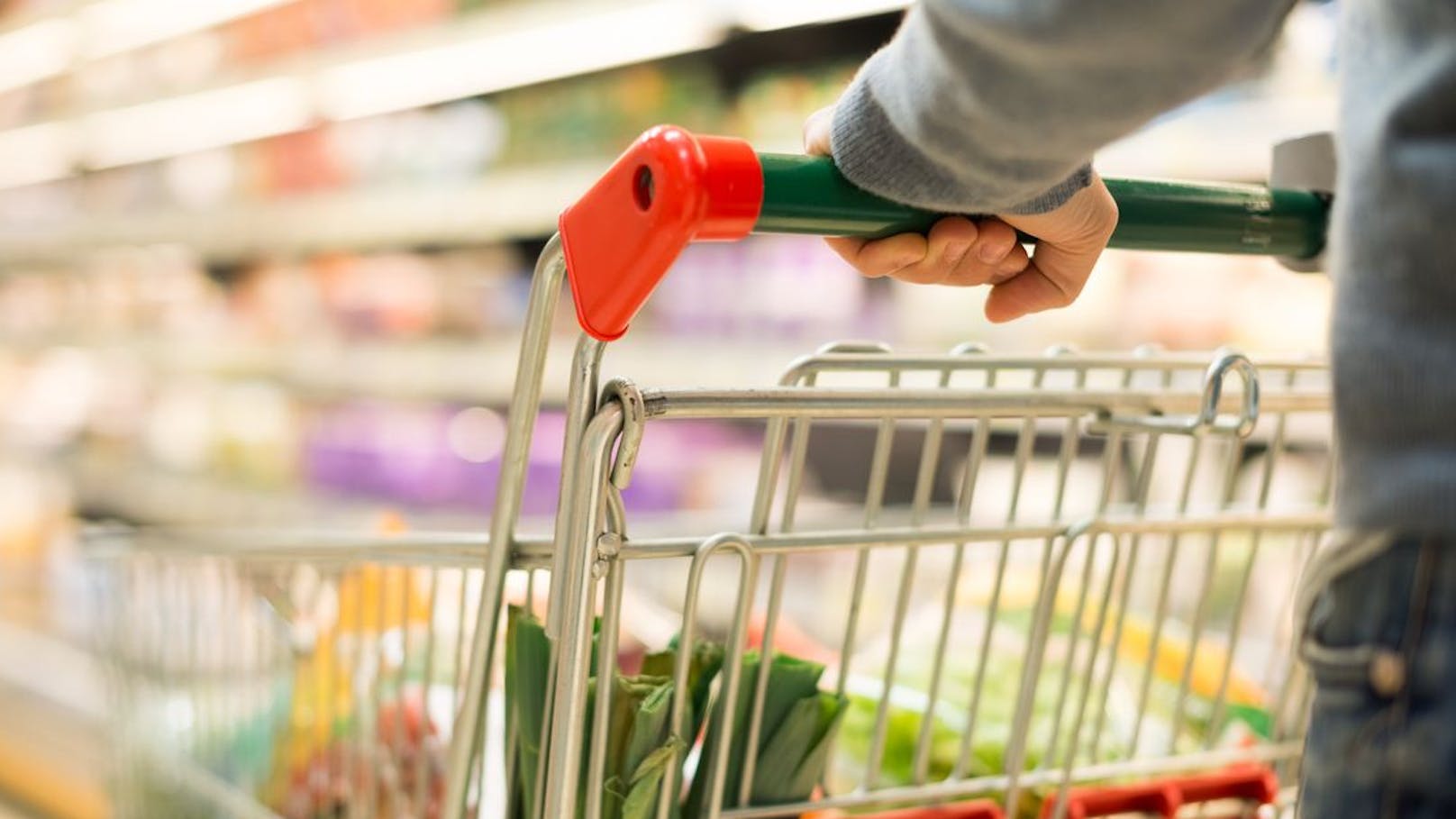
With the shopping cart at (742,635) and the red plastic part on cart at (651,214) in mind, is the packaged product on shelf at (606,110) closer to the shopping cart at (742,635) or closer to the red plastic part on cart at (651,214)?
the shopping cart at (742,635)

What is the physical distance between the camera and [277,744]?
3.76ft

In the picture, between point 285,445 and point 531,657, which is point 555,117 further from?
point 531,657

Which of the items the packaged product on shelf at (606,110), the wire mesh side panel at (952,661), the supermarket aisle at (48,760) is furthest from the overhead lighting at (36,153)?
the wire mesh side panel at (952,661)

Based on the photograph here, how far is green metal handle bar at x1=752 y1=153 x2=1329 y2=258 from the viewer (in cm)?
60

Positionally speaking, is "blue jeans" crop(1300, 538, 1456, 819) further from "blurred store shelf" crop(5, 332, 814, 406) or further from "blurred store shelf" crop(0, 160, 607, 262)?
"blurred store shelf" crop(0, 160, 607, 262)

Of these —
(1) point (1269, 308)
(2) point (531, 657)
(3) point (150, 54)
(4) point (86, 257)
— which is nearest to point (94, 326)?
(4) point (86, 257)

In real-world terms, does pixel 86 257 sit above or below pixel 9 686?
above

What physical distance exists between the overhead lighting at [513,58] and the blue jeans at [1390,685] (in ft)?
7.09

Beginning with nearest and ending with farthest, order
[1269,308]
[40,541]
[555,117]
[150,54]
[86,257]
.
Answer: [1269,308] < [555,117] < [40,541] < [150,54] < [86,257]

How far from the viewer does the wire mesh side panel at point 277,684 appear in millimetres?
970

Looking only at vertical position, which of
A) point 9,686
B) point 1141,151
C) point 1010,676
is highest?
point 1141,151

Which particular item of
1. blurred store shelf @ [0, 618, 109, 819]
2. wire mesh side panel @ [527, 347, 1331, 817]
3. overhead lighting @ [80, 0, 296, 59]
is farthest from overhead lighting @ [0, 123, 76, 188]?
wire mesh side panel @ [527, 347, 1331, 817]

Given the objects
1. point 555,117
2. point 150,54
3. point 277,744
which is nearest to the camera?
point 277,744

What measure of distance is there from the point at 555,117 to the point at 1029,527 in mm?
2413
